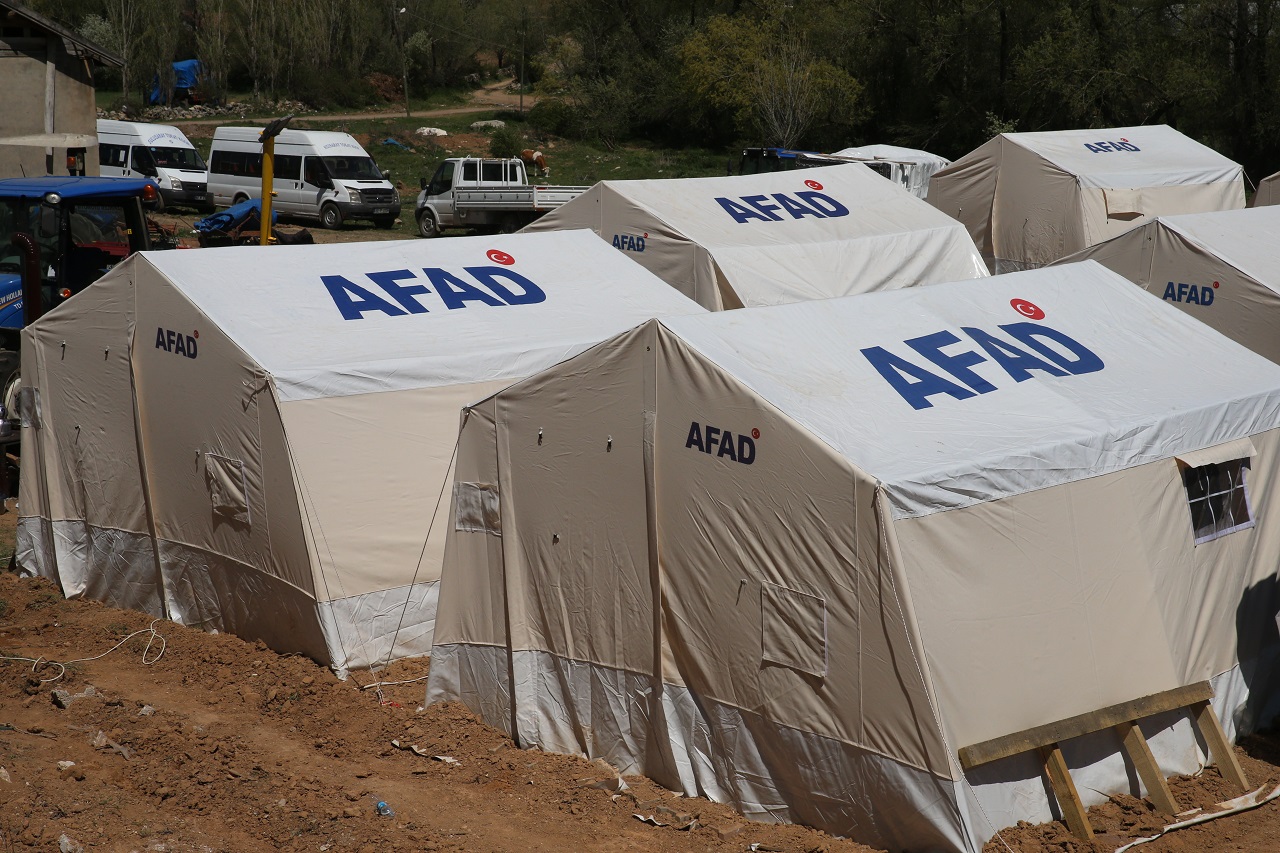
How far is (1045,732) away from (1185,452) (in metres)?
1.80

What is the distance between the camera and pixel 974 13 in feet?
127

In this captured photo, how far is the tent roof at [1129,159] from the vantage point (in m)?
18.8

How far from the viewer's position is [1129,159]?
19.6 metres

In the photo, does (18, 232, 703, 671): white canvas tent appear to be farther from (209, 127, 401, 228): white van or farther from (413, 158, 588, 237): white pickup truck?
(209, 127, 401, 228): white van

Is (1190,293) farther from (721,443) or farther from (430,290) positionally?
(721,443)

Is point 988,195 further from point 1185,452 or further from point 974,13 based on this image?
point 974,13

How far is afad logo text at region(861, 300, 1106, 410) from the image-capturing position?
5770mm

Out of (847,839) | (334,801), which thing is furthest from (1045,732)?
(334,801)

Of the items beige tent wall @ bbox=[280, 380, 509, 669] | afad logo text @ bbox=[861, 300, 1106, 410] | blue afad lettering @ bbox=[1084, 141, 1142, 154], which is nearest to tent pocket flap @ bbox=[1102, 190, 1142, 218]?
blue afad lettering @ bbox=[1084, 141, 1142, 154]

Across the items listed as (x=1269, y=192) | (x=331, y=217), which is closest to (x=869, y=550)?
(x=1269, y=192)

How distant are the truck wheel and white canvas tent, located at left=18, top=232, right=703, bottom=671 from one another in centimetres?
1891

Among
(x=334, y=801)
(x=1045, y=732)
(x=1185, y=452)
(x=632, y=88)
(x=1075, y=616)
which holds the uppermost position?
(x=632, y=88)

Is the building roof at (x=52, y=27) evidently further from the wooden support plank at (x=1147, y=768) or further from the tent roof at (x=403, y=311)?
the wooden support plank at (x=1147, y=768)

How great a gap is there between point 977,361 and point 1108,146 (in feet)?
51.6
